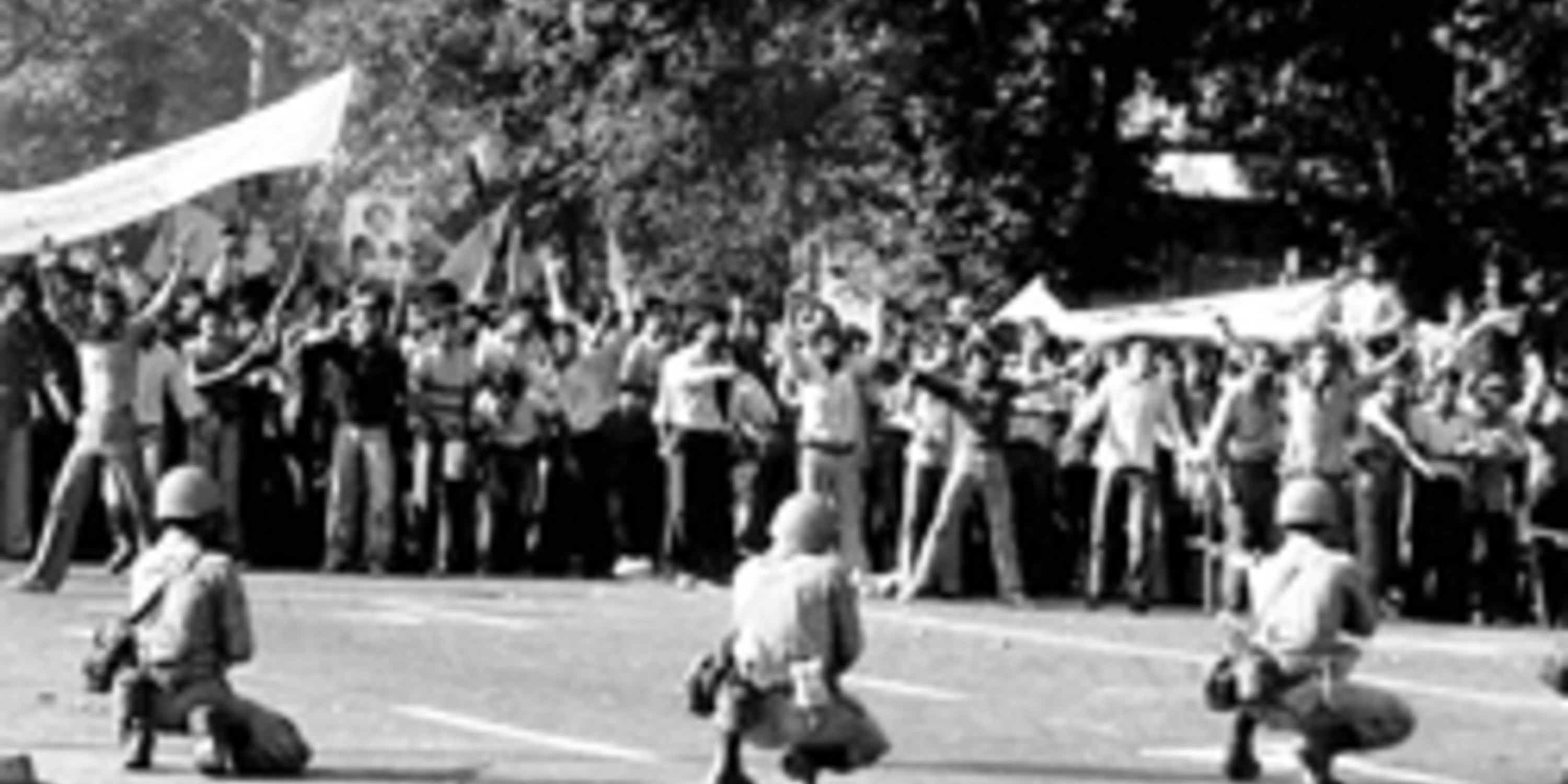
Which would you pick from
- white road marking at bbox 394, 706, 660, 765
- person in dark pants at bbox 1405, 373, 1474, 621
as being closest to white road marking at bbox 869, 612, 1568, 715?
person in dark pants at bbox 1405, 373, 1474, 621

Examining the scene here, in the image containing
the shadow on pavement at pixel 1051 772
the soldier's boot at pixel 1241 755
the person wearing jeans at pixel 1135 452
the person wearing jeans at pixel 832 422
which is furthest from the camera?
the person wearing jeans at pixel 1135 452

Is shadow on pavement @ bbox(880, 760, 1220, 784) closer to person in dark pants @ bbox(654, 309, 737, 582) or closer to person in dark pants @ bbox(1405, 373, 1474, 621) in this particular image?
person in dark pants @ bbox(654, 309, 737, 582)

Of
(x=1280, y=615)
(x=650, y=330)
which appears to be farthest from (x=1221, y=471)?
(x=1280, y=615)

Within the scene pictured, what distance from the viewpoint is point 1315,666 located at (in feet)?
62.8

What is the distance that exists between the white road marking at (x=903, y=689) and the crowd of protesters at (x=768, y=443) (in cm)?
659

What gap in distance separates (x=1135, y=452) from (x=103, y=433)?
7.41m

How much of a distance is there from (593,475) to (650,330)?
1.13 m

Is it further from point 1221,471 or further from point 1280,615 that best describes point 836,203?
point 1280,615

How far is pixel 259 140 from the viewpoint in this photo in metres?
31.2

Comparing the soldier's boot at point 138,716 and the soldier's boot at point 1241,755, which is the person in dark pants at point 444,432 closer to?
the soldier's boot at point 1241,755

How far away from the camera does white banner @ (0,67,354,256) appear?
1216 inches

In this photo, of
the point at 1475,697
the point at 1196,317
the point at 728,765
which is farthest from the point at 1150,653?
the point at 1196,317

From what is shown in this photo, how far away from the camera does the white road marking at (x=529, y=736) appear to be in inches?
781

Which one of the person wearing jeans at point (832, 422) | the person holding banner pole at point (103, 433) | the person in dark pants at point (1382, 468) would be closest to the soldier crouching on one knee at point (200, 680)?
the person holding banner pole at point (103, 433)
